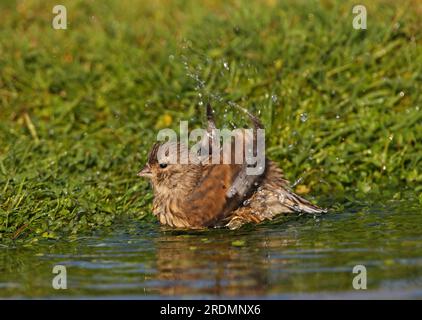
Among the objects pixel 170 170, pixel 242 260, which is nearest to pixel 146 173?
pixel 170 170

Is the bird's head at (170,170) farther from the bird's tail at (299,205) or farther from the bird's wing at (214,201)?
the bird's tail at (299,205)

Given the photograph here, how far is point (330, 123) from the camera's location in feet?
30.5

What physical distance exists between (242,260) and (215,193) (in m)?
1.26

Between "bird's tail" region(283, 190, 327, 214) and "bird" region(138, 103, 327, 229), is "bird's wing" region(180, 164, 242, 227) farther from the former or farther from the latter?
"bird's tail" region(283, 190, 327, 214)

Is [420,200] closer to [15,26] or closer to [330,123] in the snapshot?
[330,123]

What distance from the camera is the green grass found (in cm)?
855

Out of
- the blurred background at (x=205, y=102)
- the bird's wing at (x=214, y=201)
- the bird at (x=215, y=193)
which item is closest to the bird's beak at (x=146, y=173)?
the bird at (x=215, y=193)

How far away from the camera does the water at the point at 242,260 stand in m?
5.76

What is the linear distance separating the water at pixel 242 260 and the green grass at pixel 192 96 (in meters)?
0.64

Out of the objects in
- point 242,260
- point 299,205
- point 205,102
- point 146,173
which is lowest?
point 242,260

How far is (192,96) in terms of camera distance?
10016 mm

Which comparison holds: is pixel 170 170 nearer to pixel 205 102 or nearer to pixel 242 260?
pixel 205 102
